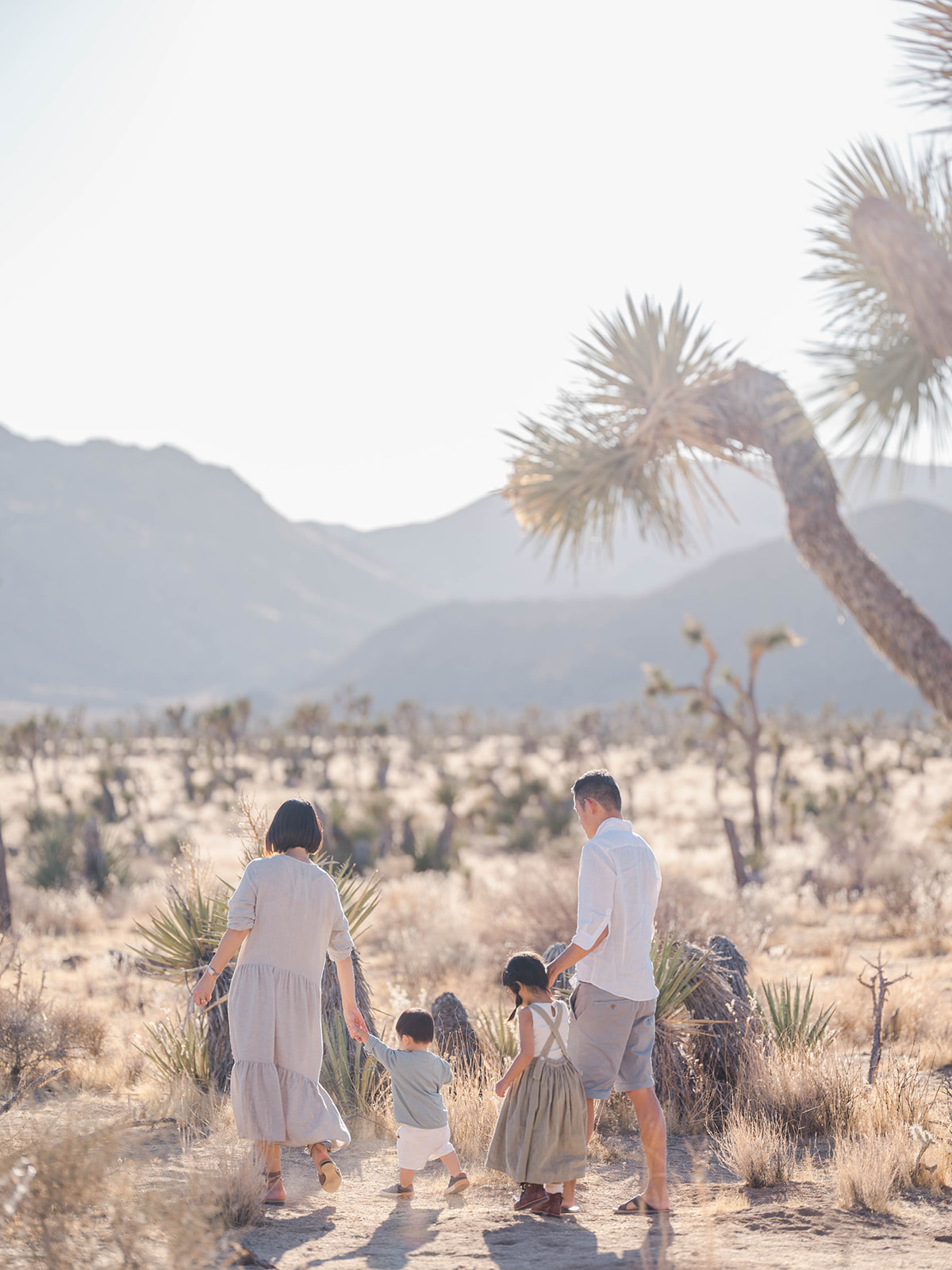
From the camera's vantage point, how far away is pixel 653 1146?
4172 mm

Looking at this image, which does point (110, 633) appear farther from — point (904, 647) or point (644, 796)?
point (904, 647)

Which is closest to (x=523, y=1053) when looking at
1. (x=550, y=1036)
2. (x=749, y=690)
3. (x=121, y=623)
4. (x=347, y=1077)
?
(x=550, y=1036)

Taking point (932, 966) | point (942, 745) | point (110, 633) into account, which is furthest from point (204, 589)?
point (932, 966)

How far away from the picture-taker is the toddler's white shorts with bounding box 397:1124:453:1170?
4.50 meters

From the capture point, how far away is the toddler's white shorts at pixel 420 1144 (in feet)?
14.8

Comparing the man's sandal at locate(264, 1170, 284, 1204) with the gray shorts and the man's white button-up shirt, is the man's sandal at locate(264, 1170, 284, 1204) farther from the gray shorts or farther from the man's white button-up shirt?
the man's white button-up shirt

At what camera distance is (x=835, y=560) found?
7.02 meters

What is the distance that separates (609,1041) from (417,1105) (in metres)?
0.89

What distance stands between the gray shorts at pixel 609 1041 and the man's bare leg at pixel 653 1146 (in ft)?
0.21

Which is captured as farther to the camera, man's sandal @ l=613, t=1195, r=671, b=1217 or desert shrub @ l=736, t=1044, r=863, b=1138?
desert shrub @ l=736, t=1044, r=863, b=1138

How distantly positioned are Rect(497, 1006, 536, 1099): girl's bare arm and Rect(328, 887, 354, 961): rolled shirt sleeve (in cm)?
77

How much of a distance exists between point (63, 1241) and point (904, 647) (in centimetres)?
543

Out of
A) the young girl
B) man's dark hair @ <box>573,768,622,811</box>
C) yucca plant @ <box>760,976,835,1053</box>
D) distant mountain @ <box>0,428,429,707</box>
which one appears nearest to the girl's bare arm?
the young girl

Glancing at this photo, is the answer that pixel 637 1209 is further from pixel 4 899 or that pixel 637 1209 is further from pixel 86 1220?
pixel 4 899
